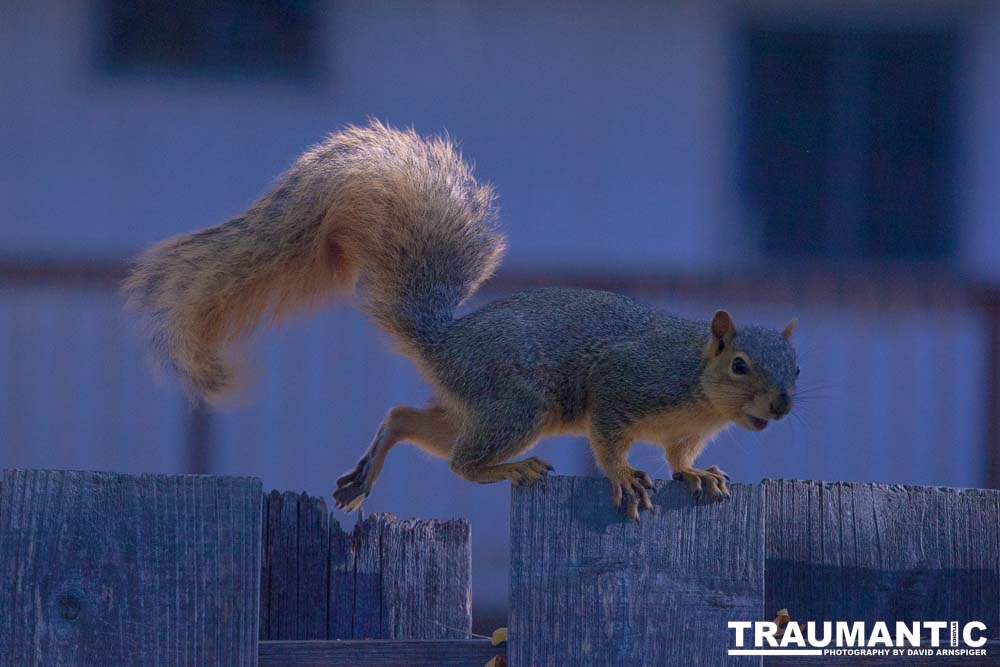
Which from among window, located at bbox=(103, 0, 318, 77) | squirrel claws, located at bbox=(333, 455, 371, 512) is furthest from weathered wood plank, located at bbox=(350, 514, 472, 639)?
window, located at bbox=(103, 0, 318, 77)

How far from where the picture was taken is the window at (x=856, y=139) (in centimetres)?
733

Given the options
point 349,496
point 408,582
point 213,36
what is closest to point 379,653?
point 408,582

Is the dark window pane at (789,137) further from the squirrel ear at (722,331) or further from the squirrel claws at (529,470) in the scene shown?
the squirrel claws at (529,470)

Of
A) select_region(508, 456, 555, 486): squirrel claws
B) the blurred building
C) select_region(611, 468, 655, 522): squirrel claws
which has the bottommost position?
select_region(611, 468, 655, 522): squirrel claws

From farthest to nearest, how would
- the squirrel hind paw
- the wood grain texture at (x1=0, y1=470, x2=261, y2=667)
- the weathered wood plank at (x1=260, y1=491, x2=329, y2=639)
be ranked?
the squirrel hind paw < the weathered wood plank at (x1=260, y1=491, x2=329, y2=639) < the wood grain texture at (x1=0, y1=470, x2=261, y2=667)

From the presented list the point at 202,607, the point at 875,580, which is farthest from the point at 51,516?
the point at 875,580

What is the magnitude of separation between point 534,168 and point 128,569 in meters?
5.14

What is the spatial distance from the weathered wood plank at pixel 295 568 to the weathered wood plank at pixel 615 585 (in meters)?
0.39

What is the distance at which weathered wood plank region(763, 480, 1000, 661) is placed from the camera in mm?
2488

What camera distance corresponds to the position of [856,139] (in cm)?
738

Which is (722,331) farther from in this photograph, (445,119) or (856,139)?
(856,139)

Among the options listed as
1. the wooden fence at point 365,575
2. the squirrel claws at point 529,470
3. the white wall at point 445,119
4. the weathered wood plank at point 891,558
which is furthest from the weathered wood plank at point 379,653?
the white wall at point 445,119

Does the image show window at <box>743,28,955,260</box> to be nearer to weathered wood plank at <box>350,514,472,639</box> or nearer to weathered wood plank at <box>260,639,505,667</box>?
weathered wood plank at <box>350,514,472,639</box>

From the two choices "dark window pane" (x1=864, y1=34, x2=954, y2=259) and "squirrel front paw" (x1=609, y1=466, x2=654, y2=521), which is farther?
"dark window pane" (x1=864, y1=34, x2=954, y2=259)
